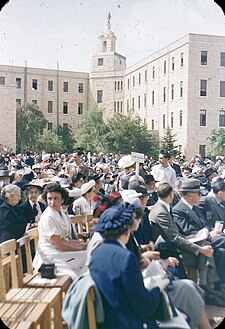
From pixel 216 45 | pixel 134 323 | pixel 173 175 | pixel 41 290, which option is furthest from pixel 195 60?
pixel 134 323

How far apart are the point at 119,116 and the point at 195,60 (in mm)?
1036

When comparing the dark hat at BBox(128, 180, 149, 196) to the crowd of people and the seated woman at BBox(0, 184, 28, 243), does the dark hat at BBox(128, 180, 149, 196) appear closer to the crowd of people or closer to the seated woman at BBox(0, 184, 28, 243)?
the crowd of people

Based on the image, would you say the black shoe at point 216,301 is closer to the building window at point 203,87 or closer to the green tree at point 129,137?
the green tree at point 129,137

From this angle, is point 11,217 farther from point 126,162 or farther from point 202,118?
point 202,118

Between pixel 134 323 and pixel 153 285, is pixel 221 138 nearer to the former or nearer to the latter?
pixel 153 285

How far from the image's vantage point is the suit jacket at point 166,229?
168 inches

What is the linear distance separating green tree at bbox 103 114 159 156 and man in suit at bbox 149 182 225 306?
498 millimetres

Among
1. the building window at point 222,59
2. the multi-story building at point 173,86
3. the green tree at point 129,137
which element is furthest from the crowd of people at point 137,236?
the building window at point 222,59

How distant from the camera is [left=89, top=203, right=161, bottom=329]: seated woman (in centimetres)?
Answer: 240

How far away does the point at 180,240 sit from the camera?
4.27 meters

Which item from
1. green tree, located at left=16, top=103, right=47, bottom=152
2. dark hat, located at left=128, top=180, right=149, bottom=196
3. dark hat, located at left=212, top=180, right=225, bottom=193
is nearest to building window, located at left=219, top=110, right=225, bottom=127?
dark hat, located at left=212, top=180, right=225, bottom=193

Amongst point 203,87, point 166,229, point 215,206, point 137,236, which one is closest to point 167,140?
point 203,87

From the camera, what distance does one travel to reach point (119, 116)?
189 inches

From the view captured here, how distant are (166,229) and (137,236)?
0.40 m
